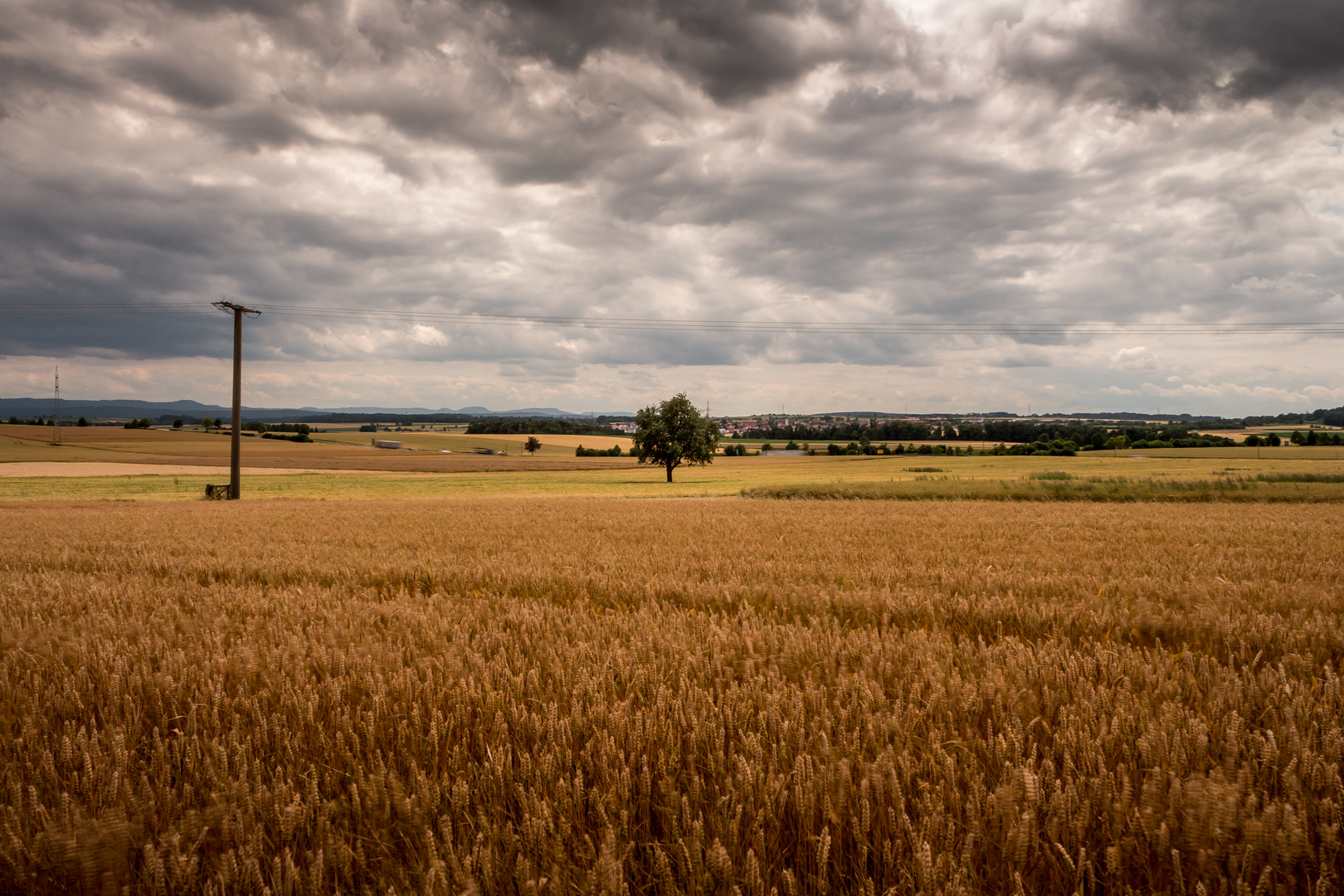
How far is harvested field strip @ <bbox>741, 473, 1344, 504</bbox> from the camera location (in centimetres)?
2597

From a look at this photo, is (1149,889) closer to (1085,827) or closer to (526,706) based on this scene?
(1085,827)

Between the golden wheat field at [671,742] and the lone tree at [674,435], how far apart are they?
6302 centimetres

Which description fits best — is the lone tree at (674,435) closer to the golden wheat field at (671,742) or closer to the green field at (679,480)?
the green field at (679,480)

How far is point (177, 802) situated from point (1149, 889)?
3.21m

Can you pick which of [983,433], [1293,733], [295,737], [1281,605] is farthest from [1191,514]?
[983,433]

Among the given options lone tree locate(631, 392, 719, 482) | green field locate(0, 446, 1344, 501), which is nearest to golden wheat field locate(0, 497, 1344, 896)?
green field locate(0, 446, 1344, 501)

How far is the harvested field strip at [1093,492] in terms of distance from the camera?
26.0 meters

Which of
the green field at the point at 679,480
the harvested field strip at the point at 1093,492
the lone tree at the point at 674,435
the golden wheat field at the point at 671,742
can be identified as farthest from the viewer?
the lone tree at the point at 674,435

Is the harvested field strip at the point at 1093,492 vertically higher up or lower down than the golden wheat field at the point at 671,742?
lower down

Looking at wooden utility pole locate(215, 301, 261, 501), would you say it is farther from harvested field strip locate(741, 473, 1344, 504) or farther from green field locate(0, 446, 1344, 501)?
harvested field strip locate(741, 473, 1344, 504)

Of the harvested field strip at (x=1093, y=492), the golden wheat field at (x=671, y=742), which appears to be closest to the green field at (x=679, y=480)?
the harvested field strip at (x=1093, y=492)

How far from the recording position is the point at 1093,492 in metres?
28.2

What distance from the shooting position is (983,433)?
137500 mm

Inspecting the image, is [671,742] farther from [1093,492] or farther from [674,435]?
[674,435]
